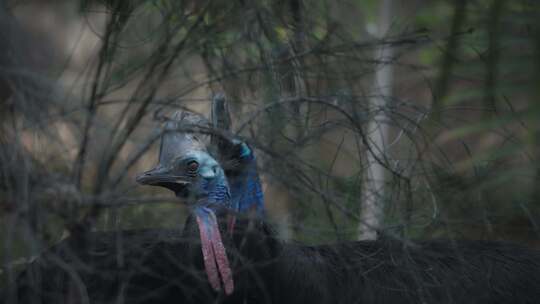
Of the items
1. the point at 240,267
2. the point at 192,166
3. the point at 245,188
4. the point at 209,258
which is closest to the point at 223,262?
the point at 209,258

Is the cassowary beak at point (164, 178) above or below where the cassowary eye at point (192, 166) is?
below

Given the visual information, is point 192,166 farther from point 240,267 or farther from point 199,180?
point 240,267

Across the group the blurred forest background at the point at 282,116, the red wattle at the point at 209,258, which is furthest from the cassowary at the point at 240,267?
the blurred forest background at the point at 282,116

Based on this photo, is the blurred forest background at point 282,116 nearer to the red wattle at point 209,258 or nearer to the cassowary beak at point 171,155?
the cassowary beak at point 171,155

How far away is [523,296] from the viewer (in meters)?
3.28

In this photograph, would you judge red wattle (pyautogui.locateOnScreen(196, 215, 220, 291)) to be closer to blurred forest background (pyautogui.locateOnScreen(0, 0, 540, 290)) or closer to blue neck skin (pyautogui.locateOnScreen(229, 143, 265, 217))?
blue neck skin (pyautogui.locateOnScreen(229, 143, 265, 217))

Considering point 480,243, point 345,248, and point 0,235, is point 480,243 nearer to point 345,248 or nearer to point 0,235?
point 345,248

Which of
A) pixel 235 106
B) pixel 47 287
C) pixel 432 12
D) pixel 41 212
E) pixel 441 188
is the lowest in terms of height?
pixel 47 287

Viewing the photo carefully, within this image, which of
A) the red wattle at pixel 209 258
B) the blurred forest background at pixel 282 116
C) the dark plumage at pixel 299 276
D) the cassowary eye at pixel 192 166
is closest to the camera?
the blurred forest background at pixel 282 116

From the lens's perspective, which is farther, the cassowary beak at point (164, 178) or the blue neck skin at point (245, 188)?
the cassowary beak at point (164, 178)

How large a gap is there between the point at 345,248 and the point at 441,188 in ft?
1.42

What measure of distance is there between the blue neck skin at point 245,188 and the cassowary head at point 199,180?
0.04 meters

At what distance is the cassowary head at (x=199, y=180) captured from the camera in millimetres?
2842

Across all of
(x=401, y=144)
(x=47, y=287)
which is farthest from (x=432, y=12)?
(x=47, y=287)
